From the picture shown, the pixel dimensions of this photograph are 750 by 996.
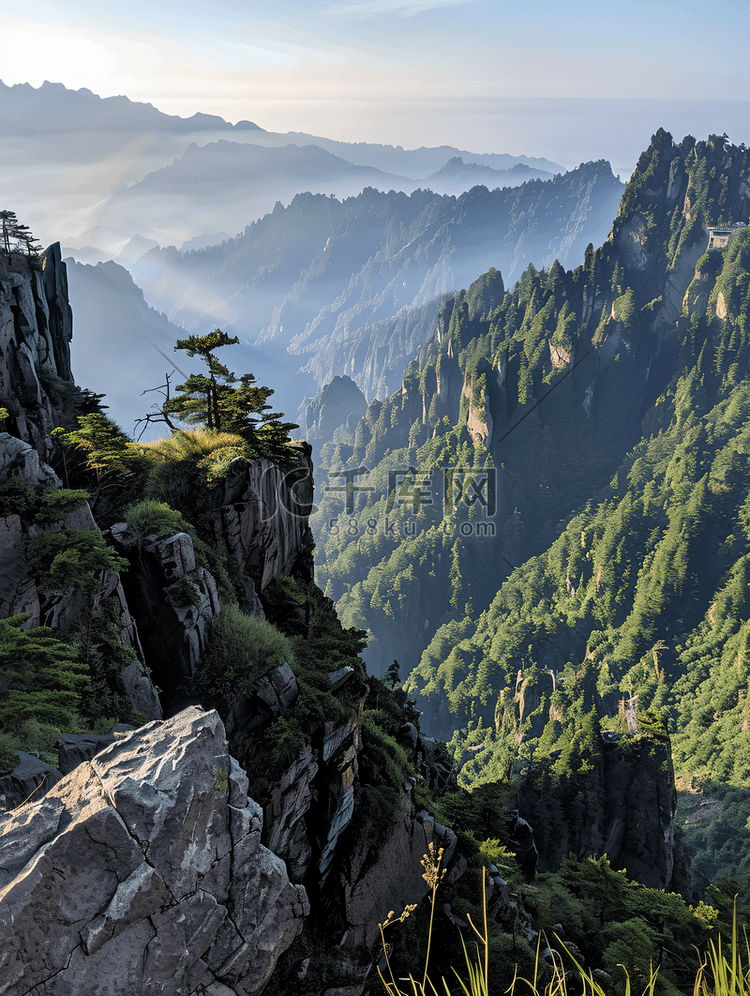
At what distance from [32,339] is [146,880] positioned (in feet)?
76.0

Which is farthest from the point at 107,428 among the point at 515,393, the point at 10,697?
the point at 515,393

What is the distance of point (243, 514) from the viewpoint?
60.6 feet

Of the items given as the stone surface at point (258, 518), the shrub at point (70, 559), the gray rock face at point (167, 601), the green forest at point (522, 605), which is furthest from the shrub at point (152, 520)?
the shrub at point (70, 559)

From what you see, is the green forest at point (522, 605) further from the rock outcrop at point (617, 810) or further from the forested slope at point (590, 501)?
the forested slope at point (590, 501)

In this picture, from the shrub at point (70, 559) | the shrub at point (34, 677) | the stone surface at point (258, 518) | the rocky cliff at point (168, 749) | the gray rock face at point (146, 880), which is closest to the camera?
the gray rock face at point (146, 880)

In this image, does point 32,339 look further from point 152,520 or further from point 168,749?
point 168,749

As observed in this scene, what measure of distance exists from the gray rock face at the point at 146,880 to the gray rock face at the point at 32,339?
618 inches

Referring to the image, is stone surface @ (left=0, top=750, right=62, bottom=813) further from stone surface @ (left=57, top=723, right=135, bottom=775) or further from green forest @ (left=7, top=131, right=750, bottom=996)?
green forest @ (left=7, top=131, right=750, bottom=996)

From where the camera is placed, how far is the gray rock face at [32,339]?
19656 mm

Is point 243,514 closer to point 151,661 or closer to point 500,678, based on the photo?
point 151,661

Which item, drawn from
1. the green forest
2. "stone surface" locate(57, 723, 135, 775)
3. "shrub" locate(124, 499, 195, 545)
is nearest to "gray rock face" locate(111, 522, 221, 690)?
"shrub" locate(124, 499, 195, 545)

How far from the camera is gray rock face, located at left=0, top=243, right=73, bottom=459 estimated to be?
19.7 meters

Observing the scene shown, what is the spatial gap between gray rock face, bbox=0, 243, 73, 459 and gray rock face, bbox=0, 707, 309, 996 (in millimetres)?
15700

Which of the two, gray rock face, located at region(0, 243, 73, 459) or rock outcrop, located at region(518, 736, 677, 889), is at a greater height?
gray rock face, located at region(0, 243, 73, 459)
